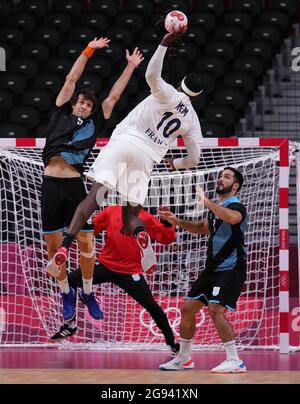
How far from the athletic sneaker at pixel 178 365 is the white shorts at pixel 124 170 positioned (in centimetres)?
176

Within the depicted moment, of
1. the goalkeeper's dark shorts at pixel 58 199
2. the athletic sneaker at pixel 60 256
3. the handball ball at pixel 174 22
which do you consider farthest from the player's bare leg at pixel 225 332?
the handball ball at pixel 174 22

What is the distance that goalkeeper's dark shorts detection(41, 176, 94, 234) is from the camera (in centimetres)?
1115

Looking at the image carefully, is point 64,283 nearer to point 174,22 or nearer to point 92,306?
→ point 92,306

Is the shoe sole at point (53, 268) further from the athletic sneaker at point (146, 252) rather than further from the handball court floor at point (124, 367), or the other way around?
the handball court floor at point (124, 367)

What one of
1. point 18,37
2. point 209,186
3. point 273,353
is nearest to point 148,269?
point 273,353

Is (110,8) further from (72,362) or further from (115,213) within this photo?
(72,362)

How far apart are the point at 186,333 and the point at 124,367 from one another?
2.38 ft

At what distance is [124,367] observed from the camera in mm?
11172

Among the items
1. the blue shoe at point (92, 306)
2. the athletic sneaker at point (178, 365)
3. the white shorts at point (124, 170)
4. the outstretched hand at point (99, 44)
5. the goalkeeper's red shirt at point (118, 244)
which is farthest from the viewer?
the goalkeeper's red shirt at point (118, 244)

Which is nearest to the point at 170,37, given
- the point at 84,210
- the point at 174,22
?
the point at 174,22

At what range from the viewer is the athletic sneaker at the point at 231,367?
10.5m

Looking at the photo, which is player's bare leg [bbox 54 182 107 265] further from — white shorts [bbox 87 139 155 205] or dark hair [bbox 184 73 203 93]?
dark hair [bbox 184 73 203 93]

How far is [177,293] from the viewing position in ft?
45.2

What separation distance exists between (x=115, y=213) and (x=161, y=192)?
1567mm
